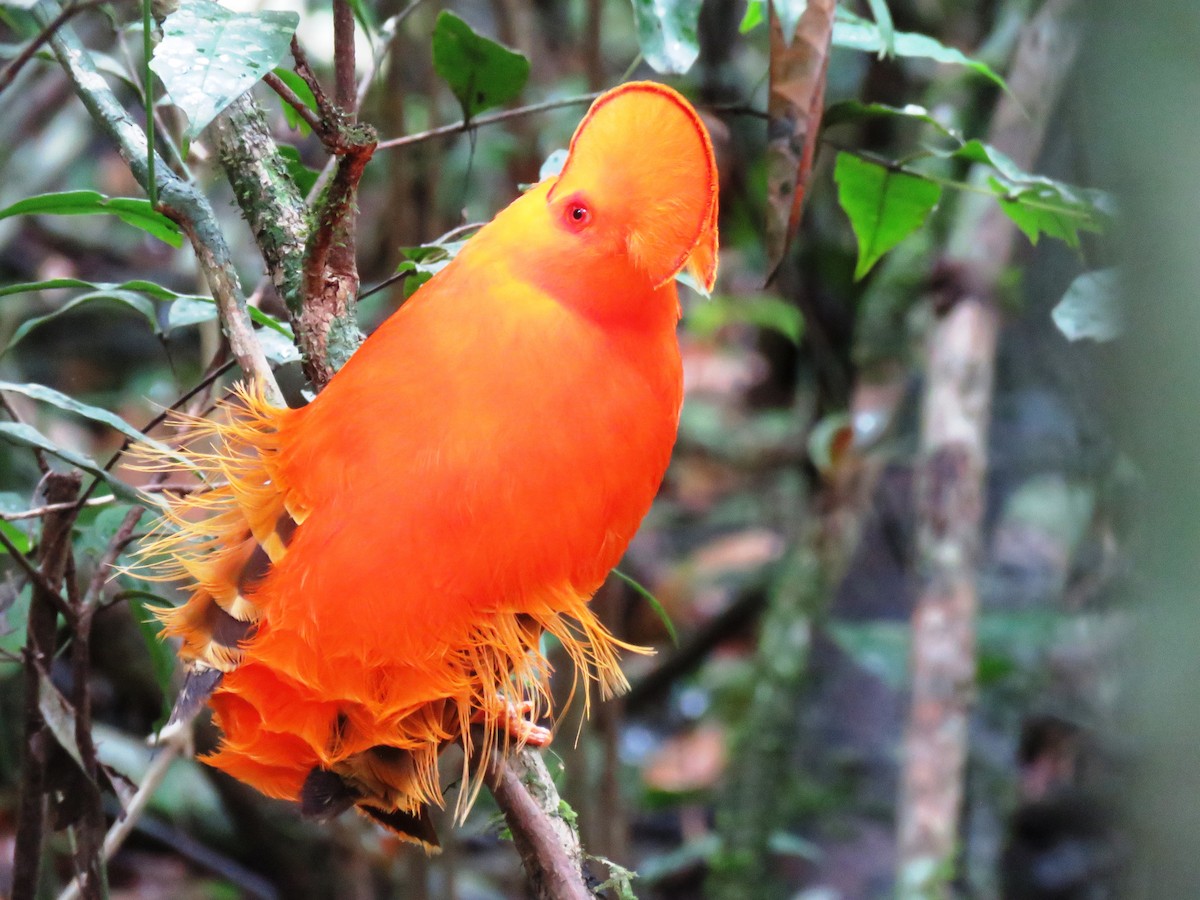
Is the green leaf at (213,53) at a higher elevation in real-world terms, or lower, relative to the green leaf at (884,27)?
higher

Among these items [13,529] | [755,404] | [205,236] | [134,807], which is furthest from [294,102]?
[755,404]

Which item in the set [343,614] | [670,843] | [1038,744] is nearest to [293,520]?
[343,614]

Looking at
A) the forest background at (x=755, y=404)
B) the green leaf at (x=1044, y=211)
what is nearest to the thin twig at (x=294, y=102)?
the forest background at (x=755, y=404)

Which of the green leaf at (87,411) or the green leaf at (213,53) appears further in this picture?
the green leaf at (87,411)

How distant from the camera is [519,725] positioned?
1.28 m

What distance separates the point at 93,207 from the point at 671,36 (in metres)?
0.67

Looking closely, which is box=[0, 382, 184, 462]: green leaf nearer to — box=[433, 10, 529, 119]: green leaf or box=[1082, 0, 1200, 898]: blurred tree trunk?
box=[433, 10, 529, 119]: green leaf

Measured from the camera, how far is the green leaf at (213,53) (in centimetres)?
103

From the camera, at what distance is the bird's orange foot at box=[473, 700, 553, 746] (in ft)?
4.14

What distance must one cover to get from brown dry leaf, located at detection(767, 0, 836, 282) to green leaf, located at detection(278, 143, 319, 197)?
589 mm

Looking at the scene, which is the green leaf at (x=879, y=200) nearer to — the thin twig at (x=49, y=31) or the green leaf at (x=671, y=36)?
the green leaf at (x=671, y=36)

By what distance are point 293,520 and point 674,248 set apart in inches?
17.4

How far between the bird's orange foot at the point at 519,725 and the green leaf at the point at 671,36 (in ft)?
2.33

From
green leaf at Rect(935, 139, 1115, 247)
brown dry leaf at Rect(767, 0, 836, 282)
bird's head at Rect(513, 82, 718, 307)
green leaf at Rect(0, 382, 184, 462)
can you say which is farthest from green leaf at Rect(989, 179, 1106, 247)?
green leaf at Rect(0, 382, 184, 462)
